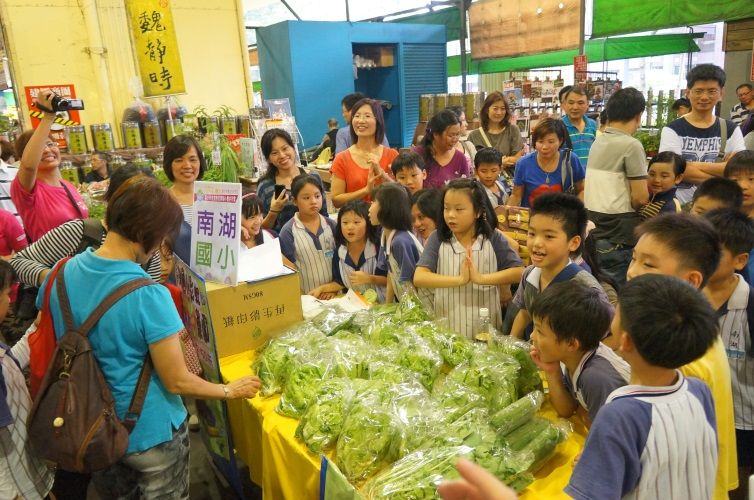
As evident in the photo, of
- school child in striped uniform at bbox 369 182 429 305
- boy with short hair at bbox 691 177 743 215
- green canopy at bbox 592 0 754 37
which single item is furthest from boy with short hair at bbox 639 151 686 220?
green canopy at bbox 592 0 754 37

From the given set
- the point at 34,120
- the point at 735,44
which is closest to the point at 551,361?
the point at 34,120

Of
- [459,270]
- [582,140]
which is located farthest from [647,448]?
[582,140]

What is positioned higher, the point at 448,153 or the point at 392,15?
the point at 392,15

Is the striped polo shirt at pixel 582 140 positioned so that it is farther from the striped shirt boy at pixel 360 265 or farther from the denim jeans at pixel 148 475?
the denim jeans at pixel 148 475

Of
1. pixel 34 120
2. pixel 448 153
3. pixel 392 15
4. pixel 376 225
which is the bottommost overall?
pixel 376 225

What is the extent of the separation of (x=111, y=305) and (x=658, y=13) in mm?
8359

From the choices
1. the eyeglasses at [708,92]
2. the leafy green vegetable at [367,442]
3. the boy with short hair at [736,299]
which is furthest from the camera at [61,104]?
the eyeglasses at [708,92]

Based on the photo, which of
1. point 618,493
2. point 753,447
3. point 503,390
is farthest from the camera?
point 753,447

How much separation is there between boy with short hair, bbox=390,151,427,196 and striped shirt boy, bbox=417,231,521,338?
90cm

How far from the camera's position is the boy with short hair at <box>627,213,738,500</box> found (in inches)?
56.9

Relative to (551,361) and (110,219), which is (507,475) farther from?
(110,219)

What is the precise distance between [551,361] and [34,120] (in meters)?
6.28

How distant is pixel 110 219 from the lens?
164 centimetres

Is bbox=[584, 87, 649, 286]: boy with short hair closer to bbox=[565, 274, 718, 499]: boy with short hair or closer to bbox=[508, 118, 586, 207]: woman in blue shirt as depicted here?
bbox=[508, 118, 586, 207]: woman in blue shirt
